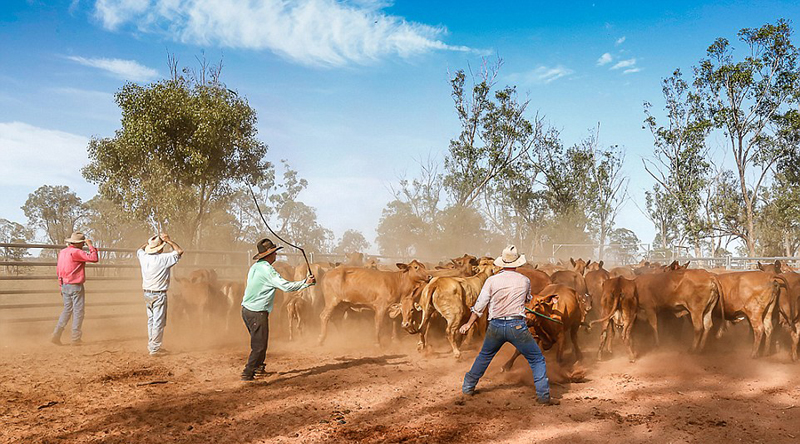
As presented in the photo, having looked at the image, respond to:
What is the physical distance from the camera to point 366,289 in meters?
11.0

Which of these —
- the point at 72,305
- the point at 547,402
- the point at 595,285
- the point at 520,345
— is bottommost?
the point at 547,402

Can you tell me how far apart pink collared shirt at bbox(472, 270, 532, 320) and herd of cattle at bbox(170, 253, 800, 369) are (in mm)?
1258

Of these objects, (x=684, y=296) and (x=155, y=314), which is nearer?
(x=155, y=314)

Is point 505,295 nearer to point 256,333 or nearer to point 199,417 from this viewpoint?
point 256,333

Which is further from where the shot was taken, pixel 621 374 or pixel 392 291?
pixel 392 291

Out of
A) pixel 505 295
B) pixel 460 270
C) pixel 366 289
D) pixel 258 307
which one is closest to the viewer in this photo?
pixel 505 295

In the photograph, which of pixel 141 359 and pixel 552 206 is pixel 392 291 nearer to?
pixel 141 359

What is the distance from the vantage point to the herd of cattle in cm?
870

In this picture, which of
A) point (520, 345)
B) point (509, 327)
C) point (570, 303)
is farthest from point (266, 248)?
point (570, 303)

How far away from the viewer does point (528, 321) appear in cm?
808

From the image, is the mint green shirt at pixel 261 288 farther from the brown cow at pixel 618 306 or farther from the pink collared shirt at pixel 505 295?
the brown cow at pixel 618 306

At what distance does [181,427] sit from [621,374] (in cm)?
592

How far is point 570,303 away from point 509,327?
2.07 meters

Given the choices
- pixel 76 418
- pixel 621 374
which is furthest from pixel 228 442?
pixel 621 374
